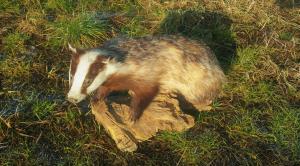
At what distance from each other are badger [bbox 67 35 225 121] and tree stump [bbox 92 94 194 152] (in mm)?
83

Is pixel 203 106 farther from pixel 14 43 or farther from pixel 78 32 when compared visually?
pixel 14 43

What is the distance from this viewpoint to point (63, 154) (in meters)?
4.02

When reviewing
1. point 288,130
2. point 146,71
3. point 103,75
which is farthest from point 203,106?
point 103,75

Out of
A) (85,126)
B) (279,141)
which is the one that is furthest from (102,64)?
(279,141)

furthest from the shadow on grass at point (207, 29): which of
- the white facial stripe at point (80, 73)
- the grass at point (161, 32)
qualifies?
the white facial stripe at point (80, 73)

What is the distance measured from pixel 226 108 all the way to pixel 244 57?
2.60 feet

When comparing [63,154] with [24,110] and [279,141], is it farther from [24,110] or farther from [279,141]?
[279,141]

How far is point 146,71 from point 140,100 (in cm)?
29

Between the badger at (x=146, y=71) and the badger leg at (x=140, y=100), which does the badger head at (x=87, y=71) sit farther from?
the badger leg at (x=140, y=100)

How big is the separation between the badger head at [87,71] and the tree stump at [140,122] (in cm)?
22

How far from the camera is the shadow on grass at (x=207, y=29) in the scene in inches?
211

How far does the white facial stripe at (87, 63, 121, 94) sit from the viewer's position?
4.05 metres

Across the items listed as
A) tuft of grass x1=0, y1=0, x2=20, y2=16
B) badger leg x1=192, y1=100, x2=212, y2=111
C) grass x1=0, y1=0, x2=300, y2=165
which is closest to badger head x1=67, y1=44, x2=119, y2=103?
grass x1=0, y1=0, x2=300, y2=165

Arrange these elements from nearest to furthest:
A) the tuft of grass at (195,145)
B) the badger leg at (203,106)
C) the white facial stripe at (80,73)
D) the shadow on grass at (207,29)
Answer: the white facial stripe at (80,73) < the tuft of grass at (195,145) < the badger leg at (203,106) < the shadow on grass at (207,29)
